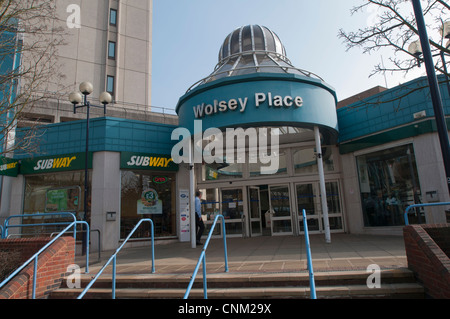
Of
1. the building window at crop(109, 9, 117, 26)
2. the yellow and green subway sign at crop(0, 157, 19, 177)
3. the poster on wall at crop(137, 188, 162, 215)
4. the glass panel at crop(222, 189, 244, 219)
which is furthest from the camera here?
the building window at crop(109, 9, 117, 26)

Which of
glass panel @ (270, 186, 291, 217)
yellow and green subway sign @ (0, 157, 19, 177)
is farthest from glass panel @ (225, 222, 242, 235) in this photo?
yellow and green subway sign @ (0, 157, 19, 177)

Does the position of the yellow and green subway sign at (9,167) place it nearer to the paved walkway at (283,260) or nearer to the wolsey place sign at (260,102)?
the paved walkway at (283,260)

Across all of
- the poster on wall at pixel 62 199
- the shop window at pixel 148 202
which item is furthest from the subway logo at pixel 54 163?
the shop window at pixel 148 202

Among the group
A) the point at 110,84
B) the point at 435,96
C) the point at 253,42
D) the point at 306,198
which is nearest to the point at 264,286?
the point at 435,96

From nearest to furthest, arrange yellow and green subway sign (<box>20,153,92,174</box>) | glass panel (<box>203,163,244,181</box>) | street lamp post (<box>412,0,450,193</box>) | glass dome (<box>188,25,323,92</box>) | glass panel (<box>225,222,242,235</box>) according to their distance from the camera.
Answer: street lamp post (<box>412,0,450,193</box>) < glass dome (<box>188,25,323,92</box>) < yellow and green subway sign (<box>20,153,92,174</box>) < glass panel (<box>225,222,242,235</box>) < glass panel (<box>203,163,244,181</box>)

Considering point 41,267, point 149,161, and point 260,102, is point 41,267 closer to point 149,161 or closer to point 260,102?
point 260,102

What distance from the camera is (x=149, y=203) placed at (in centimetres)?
1309

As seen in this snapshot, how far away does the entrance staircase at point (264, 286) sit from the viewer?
488 cm

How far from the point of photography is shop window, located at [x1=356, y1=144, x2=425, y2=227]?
34.4 feet

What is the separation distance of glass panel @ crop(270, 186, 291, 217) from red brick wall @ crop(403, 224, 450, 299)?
752 cm

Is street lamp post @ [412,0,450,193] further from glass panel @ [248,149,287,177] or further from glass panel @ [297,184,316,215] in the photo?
glass panel @ [248,149,287,177]

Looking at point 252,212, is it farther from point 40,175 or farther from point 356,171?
point 40,175

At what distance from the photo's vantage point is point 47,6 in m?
8.09

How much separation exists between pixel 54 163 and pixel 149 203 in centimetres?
433
